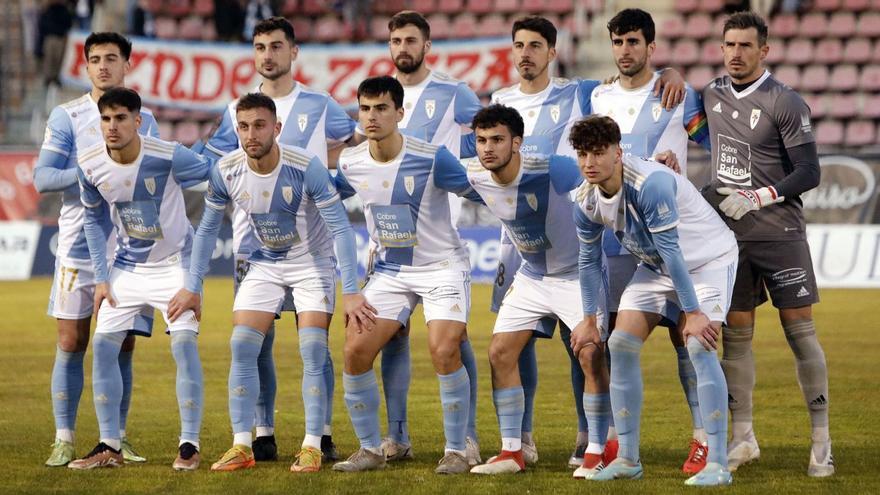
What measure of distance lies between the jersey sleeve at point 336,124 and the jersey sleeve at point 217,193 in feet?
3.28

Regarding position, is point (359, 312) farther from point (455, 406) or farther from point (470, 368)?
point (470, 368)

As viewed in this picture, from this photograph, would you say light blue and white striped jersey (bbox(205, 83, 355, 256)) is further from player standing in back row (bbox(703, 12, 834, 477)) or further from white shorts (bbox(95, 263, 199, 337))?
player standing in back row (bbox(703, 12, 834, 477))

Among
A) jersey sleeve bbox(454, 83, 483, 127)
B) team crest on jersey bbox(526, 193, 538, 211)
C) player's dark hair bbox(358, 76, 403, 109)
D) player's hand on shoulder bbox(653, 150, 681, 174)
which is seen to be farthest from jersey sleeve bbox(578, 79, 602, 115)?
player's dark hair bbox(358, 76, 403, 109)

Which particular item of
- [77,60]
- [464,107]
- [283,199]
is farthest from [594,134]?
[77,60]

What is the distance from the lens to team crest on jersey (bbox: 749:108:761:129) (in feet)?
24.8

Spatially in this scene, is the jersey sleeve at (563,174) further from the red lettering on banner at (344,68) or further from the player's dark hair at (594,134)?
the red lettering on banner at (344,68)

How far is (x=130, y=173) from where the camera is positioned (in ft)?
25.0

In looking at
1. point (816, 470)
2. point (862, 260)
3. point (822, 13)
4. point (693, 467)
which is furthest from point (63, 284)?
point (822, 13)

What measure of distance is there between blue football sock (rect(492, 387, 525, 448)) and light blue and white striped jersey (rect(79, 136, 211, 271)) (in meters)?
1.95

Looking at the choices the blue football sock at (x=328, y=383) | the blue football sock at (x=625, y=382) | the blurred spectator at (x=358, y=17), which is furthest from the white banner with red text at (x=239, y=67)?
the blue football sock at (x=625, y=382)

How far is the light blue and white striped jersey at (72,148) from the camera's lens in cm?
805

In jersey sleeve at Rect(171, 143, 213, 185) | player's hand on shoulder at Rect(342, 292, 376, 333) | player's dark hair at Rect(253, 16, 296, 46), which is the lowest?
player's hand on shoulder at Rect(342, 292, 376, 333)

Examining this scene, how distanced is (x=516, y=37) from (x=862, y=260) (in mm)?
11217

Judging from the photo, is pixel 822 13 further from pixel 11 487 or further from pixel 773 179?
pixel 11 487
